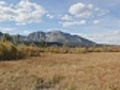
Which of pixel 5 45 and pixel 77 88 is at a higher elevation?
pixel 5 45

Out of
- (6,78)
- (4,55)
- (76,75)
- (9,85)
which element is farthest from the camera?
(4,55)

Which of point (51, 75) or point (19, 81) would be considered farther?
point (51, 75)

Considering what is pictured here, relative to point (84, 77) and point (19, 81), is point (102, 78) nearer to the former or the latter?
point (84, 77)

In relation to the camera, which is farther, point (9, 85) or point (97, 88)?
point (9, 85)

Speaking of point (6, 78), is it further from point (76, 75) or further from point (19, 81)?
point (76, 75)

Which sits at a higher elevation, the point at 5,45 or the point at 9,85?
the point at 5,45

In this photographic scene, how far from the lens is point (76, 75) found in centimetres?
2206

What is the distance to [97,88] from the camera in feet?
57.5

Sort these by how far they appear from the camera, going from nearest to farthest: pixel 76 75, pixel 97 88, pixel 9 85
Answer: pixel 97 88, pixel 9 85, pixel 76 75

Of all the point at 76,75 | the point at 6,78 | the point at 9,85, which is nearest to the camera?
the point at 9,85

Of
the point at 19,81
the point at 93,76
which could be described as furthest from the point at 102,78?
the point at 19,81

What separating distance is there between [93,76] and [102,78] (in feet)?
2.90

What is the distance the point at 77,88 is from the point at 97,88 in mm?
1106

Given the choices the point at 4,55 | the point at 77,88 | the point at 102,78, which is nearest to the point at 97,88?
the point at 77,88
